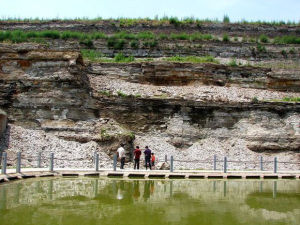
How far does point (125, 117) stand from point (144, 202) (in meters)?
14.9

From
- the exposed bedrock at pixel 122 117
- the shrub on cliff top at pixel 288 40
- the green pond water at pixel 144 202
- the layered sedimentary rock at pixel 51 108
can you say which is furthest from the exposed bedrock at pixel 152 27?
the green pond water at pixel 144 202

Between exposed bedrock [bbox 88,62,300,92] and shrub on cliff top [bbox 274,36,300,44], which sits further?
shrub on cliff top [bbox 274,36,300,44]

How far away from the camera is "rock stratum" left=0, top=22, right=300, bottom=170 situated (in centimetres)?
2409

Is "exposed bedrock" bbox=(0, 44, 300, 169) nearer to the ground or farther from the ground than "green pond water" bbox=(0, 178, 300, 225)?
farther from the ground

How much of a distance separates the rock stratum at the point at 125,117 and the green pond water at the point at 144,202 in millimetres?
7893

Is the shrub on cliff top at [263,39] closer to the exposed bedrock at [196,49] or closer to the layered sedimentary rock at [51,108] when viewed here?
the exposed bedrock at [196,49]

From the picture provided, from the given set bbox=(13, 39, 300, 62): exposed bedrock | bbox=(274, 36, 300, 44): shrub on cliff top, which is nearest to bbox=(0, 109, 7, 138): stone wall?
bbox=(13, 39, 300, 62): exposed bedrock

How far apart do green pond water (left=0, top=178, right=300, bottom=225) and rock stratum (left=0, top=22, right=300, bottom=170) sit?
789 centimetres

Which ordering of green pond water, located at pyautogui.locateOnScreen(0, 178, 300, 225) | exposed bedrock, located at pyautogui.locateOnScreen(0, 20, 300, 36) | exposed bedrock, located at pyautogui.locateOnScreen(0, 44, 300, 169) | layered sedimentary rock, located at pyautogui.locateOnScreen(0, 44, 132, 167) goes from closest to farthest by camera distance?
1. green pond water, located at pyautogui.locateOnScreen(0, 178, 300, 225)
2. layered sedimentary rock, located at pyautogui.locateOnScreen(0, 44, 132, 167)
3. exposed bedrock, located at pyautogui.locateOnScreen(0, 44, 300, 169)
4. exposed bedrock, located at pyautogui.locateOnScreen(0, 20, 300, 36)

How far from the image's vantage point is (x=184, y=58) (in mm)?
34531

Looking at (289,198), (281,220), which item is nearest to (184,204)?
(281,220)

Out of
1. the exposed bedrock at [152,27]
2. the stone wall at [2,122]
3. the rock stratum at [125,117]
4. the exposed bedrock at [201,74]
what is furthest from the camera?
the exposed bedrock at [152,27]

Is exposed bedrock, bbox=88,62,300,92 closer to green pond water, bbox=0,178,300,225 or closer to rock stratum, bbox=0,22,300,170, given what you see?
rock stratum, bbox=0,22,300,170

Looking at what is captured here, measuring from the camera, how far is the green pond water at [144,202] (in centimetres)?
962
